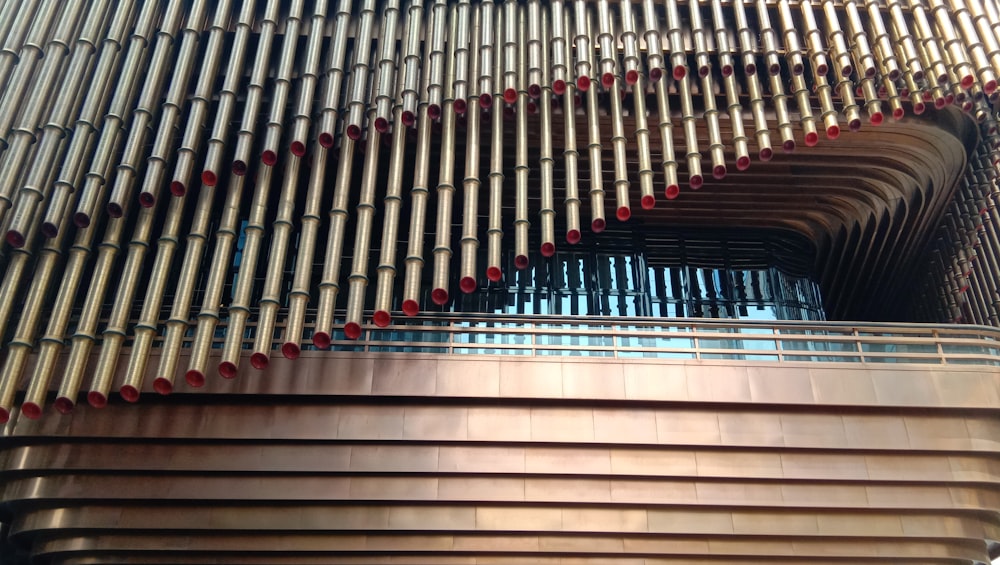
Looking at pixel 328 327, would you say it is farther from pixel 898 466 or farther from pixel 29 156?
pixel 898 466

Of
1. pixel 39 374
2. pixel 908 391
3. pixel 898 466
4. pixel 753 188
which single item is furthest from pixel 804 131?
pixel 39 374

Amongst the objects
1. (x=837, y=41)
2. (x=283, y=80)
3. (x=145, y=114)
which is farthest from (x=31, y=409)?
(x=837, y=41)

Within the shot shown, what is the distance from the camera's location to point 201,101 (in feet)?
37.3

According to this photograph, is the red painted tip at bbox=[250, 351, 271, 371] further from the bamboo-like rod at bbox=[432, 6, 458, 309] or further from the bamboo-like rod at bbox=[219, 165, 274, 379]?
the bamboo-like rod at bbox=[432, 6, 458, 309]

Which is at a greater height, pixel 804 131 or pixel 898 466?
pixel 804 131

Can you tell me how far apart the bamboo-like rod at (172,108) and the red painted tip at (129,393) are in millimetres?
2616

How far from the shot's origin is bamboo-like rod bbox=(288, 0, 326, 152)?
36.6ft

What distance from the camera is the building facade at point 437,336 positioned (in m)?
9.45

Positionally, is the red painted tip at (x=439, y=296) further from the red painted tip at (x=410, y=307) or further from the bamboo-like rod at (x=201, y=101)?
the bamboo-like rod at (x=201, y=101)

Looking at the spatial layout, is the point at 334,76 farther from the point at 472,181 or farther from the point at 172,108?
the point at 472,181

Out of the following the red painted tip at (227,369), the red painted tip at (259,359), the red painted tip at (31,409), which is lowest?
the red painted tip at (31,409)

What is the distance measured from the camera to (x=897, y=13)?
43.0ft

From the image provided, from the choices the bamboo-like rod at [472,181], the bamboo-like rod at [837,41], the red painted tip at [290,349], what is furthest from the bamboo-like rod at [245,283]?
the bamboo-like rod at [837,41]

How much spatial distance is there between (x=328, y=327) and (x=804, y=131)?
8.25 metres
